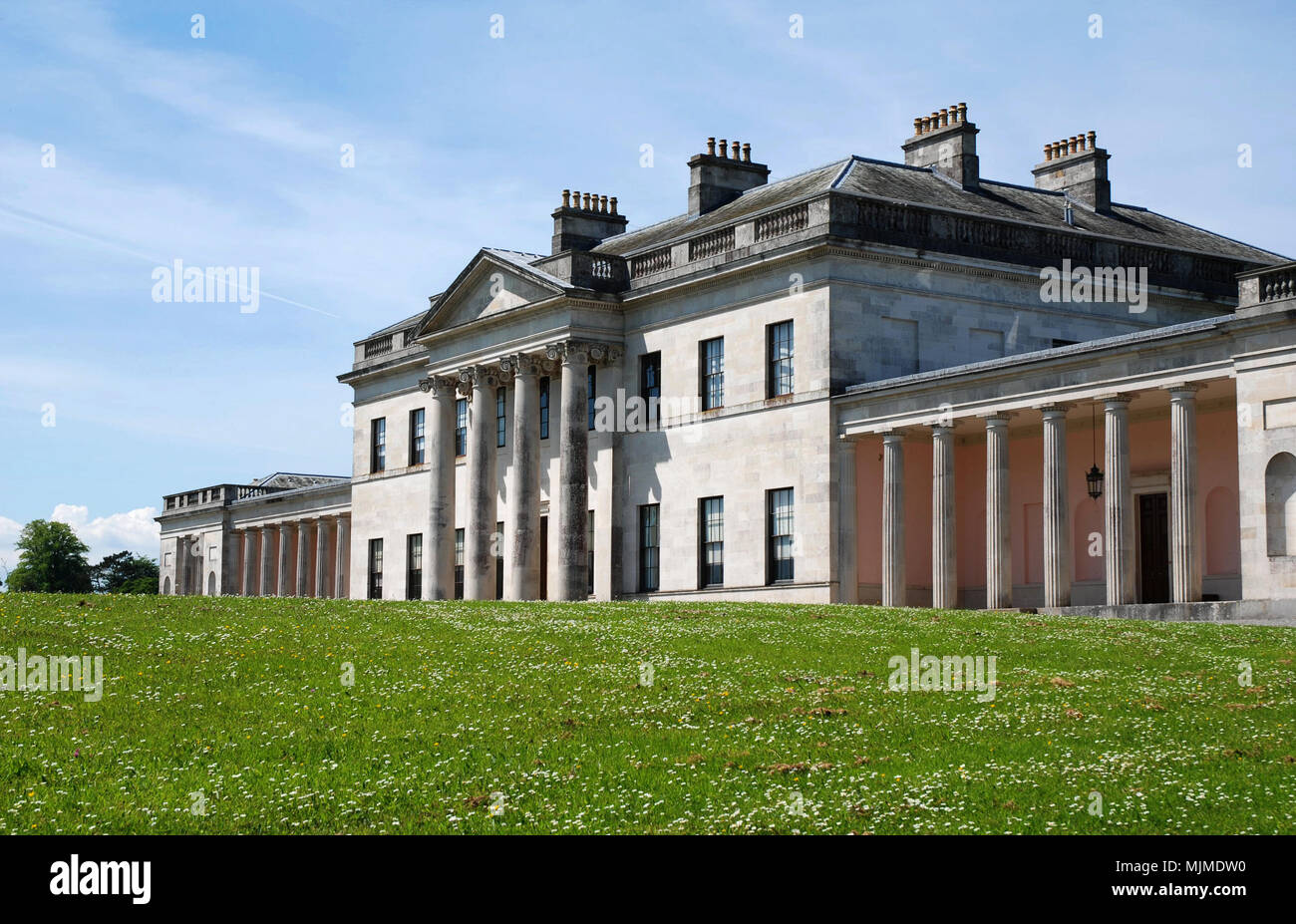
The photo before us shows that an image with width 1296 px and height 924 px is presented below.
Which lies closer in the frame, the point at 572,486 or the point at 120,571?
the point at 572,486

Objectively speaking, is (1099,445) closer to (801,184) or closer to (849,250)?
(849,250)

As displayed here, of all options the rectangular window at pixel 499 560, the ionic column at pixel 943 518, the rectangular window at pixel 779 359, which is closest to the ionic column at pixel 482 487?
the rectangular window at pixel 499 560

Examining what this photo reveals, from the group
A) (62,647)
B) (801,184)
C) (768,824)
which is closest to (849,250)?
(801,184)

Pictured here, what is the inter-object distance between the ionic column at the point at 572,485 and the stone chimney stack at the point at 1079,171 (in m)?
17.3

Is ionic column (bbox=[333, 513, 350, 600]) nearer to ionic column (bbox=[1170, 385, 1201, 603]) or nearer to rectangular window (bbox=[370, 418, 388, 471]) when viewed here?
rectangular window (bbox=[370, 418, 388, 471])

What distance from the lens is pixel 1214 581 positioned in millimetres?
39656

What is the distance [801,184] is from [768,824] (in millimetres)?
37336

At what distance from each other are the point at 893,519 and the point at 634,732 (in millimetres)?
24357

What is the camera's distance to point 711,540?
48531mm

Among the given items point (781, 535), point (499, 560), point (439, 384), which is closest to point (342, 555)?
point (499, 560)

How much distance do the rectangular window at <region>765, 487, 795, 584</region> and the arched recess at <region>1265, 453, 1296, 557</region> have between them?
14.9m

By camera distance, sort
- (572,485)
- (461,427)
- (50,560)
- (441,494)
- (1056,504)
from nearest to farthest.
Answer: (1056,504), (572,485), (441,494), (461,427), (50,560)

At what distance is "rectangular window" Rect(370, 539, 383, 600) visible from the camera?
66.3 metres

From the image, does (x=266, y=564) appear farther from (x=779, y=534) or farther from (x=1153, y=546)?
(x=1153, y=546)
